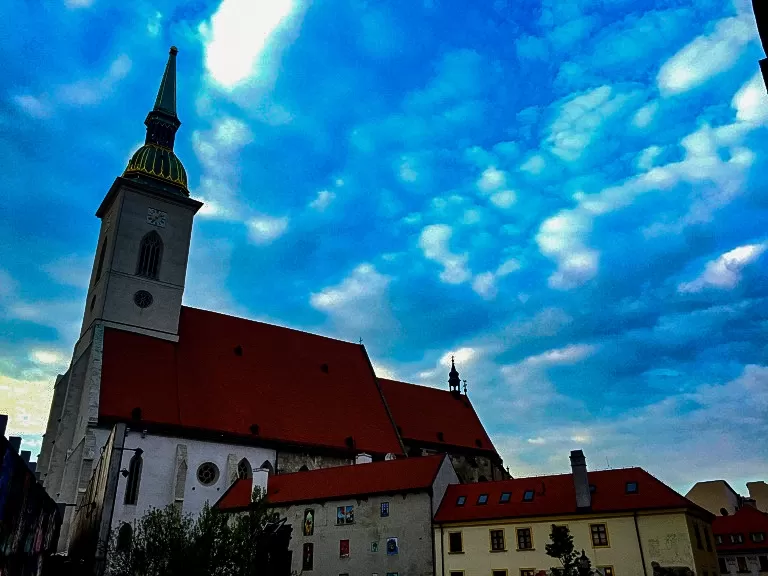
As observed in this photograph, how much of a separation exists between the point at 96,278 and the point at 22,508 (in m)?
28.2

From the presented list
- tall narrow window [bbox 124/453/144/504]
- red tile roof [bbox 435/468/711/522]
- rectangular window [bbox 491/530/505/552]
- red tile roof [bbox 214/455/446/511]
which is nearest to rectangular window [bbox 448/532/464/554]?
red tile roof [bbox 435/468/711/522]

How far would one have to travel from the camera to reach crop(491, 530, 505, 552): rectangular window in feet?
101

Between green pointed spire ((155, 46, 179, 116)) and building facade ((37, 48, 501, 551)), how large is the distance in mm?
121

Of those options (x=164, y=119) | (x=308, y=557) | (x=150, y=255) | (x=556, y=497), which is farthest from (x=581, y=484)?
(x=164, y=119)

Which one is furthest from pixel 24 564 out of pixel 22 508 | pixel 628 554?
pixel 628 554

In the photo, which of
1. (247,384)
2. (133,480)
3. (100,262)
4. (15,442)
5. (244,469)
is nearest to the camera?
(15,442)

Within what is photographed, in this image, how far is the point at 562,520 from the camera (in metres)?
29.8

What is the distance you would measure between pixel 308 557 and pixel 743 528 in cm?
3345

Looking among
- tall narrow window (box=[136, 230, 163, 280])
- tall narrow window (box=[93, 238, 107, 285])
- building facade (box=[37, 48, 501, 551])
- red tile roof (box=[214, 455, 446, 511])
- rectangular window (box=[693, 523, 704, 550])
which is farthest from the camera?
tall narrow window (box=[93, 238, 107, 285])

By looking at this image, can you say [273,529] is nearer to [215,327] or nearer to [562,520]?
[562,520]

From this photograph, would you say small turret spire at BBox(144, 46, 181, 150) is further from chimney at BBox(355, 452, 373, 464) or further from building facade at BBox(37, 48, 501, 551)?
chimney at BBox(355, 452, 373, 464)

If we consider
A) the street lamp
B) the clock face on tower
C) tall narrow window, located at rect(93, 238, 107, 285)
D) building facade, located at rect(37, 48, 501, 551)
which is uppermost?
the clock face on tower

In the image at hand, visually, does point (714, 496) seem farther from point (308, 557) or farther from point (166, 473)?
point (166, 473)

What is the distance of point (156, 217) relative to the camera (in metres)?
47.0
